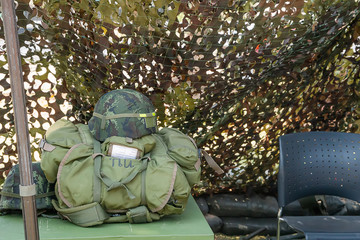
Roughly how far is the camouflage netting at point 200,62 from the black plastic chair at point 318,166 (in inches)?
15.8

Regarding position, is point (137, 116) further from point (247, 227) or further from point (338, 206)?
point (338, 206)

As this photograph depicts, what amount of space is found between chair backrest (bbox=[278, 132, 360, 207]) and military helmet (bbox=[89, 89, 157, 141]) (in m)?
0.76

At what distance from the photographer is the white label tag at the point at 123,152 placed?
5.95 feet

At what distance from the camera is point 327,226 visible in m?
2.03

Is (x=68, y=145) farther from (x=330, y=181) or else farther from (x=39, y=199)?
(x=330, y=181)

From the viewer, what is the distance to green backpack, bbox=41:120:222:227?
5.67 ft

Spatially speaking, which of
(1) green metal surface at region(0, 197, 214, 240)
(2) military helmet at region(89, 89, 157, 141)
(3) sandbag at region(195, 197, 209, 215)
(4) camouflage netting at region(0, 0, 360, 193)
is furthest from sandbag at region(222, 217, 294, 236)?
(2) military helmet at region(89, 89, 157, 141)

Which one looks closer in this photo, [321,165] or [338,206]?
[321,165]

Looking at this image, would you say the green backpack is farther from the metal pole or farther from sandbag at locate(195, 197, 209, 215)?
sandbag at locate(195, 197, 209, 215)

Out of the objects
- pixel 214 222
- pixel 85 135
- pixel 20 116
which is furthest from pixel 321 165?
pixel 20 116

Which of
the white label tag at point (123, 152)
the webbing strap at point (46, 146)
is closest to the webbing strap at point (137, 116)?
the white label tag at point (123, 152)

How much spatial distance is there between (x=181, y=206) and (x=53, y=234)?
53 cm

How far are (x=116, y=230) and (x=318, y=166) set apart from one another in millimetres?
1118

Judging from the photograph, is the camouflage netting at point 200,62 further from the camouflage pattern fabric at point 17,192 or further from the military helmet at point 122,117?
the camouflage pattern fabric at point 17,192
